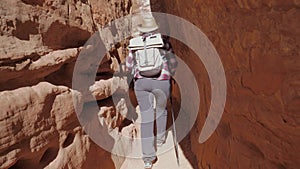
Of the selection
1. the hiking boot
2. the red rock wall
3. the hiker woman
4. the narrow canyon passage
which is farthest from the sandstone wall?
the red rock wall

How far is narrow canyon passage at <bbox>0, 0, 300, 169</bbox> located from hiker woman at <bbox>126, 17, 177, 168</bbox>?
0.17 metres

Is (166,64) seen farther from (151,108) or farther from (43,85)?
(43,85)

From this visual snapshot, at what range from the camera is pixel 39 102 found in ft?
5.57

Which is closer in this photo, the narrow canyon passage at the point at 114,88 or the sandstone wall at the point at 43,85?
the narrow canyon passage at the point at 114,88

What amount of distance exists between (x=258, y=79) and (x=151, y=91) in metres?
1.49

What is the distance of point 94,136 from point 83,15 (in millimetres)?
1035

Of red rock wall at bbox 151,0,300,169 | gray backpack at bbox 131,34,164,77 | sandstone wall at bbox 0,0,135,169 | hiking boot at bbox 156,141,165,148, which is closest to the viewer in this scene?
red rock wall at bbox 151,0,300,169

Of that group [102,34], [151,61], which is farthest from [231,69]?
[102,34]

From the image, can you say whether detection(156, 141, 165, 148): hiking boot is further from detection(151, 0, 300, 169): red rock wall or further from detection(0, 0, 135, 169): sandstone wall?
detection(151, 0, 300, 169): red rock wall

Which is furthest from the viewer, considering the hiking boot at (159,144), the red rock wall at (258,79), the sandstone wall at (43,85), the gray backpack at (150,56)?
the hiking boot at (159,144)

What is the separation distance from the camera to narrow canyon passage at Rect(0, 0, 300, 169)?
1.16 m

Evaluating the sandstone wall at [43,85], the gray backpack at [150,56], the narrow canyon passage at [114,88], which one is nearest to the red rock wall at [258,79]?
the narrow canyon passage at [114,88]

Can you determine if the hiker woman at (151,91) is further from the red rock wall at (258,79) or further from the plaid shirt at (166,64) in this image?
the red rock wall at (258,79)

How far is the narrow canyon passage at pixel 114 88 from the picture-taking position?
116 centimetres
